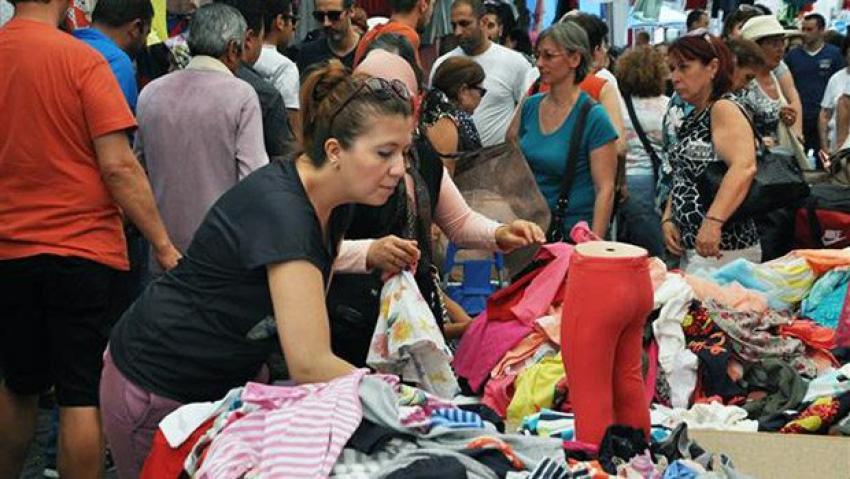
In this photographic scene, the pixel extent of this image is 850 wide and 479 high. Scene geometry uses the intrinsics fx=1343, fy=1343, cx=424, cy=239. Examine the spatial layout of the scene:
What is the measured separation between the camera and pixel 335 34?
7719mm

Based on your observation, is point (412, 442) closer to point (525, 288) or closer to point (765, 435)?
point (765, 435)

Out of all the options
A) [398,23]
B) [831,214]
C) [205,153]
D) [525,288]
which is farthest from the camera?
[398,23]

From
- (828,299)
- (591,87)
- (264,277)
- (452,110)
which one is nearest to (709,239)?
(828,299)

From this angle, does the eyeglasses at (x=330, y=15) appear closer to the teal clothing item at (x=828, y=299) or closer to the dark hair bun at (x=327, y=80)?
the teal clothing item at (x=828, y=299)

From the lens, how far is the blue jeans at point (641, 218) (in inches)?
270

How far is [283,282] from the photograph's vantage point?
2.87 m

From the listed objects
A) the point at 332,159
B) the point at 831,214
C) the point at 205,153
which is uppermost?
the point at 332,159

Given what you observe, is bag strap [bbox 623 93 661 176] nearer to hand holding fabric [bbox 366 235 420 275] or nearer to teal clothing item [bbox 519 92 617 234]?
teal clothing item [bbox 519 92 617 234]

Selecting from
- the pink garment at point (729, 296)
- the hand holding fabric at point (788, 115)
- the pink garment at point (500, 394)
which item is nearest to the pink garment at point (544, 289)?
the pink garment at point (500, 394)

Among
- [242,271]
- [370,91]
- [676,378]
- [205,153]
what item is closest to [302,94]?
[370,91]

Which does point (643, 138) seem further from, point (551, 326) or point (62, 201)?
point (62, 201)

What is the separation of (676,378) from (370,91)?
1.33m

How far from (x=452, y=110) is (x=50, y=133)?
1.69m

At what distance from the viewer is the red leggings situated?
2.76m
